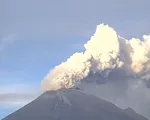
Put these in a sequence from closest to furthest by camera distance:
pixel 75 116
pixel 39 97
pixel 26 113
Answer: pixel 75 116
pixel 26 113
pixel 39 97

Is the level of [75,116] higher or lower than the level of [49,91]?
lower

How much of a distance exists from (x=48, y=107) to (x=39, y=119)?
1287cm

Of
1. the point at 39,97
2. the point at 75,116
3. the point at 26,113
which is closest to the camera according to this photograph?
the point at 75,116

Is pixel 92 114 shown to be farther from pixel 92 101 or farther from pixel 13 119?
pixel 13 119

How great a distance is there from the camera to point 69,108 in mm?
171625

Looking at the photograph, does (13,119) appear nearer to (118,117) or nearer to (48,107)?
(48,107)

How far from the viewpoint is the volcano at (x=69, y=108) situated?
16450cm

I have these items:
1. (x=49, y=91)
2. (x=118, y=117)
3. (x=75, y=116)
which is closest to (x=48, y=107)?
(x=49, y=91)

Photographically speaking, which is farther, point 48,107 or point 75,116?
point 48,107

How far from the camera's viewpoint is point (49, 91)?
17762 centimetres

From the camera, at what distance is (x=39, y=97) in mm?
190250

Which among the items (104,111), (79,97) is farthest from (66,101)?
(104,111)

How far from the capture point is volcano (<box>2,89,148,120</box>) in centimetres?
16450

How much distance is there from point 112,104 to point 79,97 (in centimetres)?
1552
